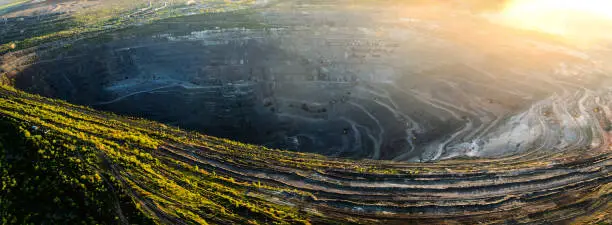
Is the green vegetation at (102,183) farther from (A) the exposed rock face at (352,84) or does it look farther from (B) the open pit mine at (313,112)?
(A) the exposed rock face at (352,84)

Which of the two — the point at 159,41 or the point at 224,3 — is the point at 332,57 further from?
the point at 224,3

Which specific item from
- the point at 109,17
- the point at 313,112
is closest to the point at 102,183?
the point at 313,112

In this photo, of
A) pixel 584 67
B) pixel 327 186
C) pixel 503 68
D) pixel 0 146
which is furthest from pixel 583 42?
pixel 0 146

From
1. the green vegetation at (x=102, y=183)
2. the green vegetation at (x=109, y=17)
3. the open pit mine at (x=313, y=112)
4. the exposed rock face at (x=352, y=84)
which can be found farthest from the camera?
the green vegetation at (x=109, y=17)

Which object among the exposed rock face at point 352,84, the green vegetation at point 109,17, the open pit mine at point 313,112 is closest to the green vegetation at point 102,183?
the open pit mine at point 313,112

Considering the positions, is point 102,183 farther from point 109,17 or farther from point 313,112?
point 109,17
